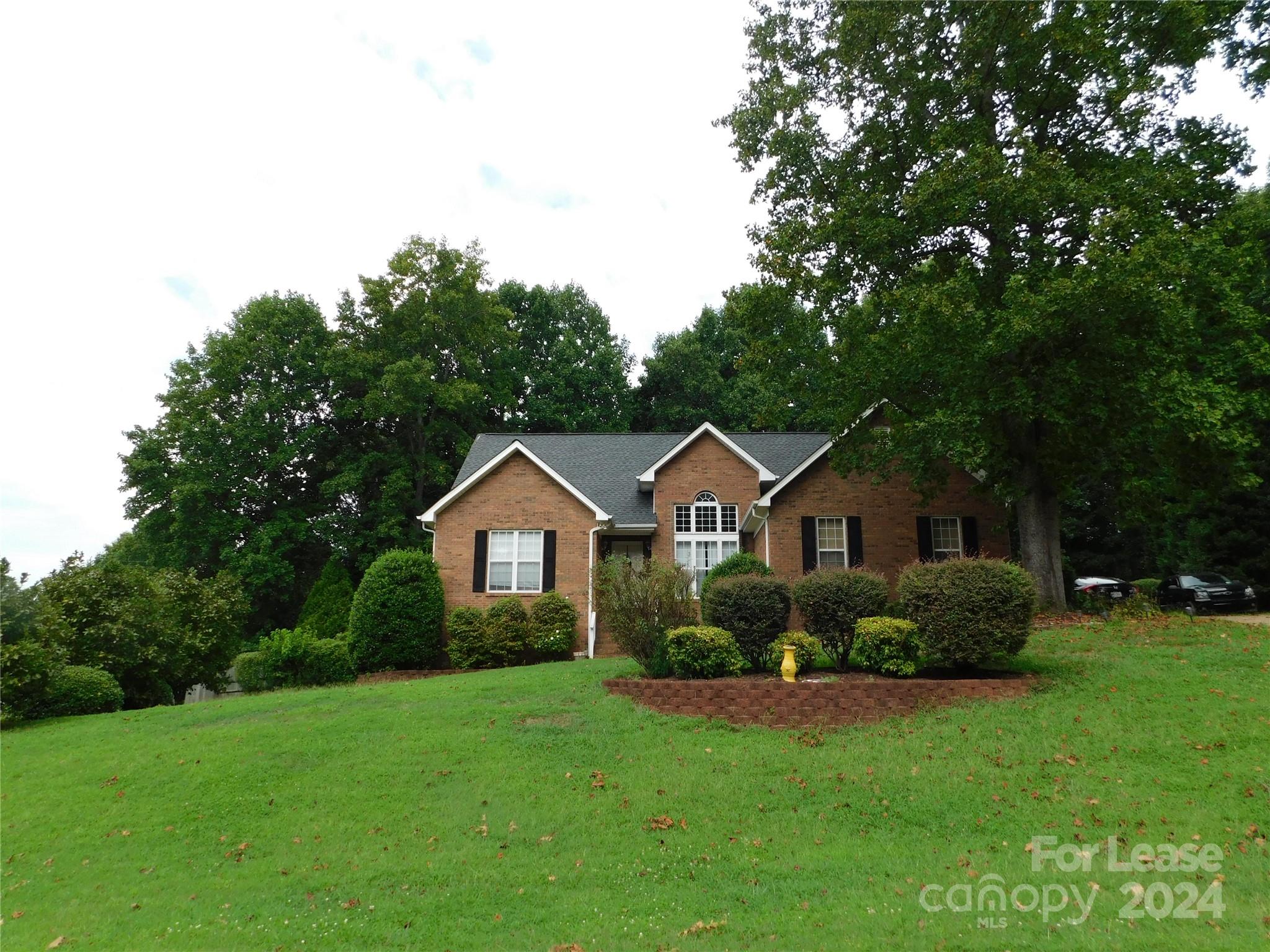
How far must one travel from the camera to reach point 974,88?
1747cm

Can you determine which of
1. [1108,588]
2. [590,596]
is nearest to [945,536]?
[590,596]

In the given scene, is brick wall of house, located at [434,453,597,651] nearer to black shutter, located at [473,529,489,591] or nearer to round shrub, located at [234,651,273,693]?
black shutter, located at [473,529,489,591]

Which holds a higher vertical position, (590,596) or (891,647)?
(590,596)

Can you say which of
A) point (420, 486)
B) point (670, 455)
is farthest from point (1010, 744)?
point (420, 486)

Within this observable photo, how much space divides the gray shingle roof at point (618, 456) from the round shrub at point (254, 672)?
7252 mm

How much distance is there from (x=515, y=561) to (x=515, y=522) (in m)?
1.09

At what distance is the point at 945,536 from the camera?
21.0m

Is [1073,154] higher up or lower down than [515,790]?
higher up

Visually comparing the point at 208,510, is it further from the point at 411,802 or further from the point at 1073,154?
the point at 1073,154

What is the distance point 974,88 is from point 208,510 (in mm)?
30687

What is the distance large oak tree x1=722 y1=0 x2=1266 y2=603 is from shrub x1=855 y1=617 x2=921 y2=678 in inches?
203

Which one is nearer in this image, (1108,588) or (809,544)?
(809,544)

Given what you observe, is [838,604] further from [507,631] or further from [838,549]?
[507,631]

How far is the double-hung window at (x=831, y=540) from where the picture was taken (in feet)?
68.3
